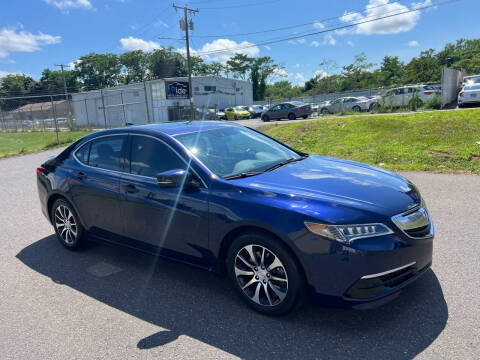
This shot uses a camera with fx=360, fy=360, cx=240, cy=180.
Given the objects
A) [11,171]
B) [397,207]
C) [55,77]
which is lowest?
[11,171]

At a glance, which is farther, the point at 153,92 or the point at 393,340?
the point at 153,92

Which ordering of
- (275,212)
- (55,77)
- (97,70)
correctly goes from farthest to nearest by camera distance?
(55,77), (97,70), (275,212)

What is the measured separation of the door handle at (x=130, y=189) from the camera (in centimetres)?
373

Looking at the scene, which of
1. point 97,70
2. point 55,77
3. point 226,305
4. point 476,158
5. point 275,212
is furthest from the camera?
point 55,77

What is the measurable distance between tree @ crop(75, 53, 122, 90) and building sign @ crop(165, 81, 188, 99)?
2218 inches

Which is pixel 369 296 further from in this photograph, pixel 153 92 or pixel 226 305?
pixel 153 92

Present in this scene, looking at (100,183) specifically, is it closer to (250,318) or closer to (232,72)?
(250,318)

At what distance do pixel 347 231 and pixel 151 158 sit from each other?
7.05 feet

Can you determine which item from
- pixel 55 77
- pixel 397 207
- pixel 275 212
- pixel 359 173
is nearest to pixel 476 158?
pixel 359 173

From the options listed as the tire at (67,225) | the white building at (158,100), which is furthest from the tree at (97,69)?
the tire at (67,225)

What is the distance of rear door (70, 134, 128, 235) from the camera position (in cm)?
399

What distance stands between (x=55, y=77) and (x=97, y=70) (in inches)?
822

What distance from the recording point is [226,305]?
324cm

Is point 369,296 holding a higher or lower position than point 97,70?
lower
